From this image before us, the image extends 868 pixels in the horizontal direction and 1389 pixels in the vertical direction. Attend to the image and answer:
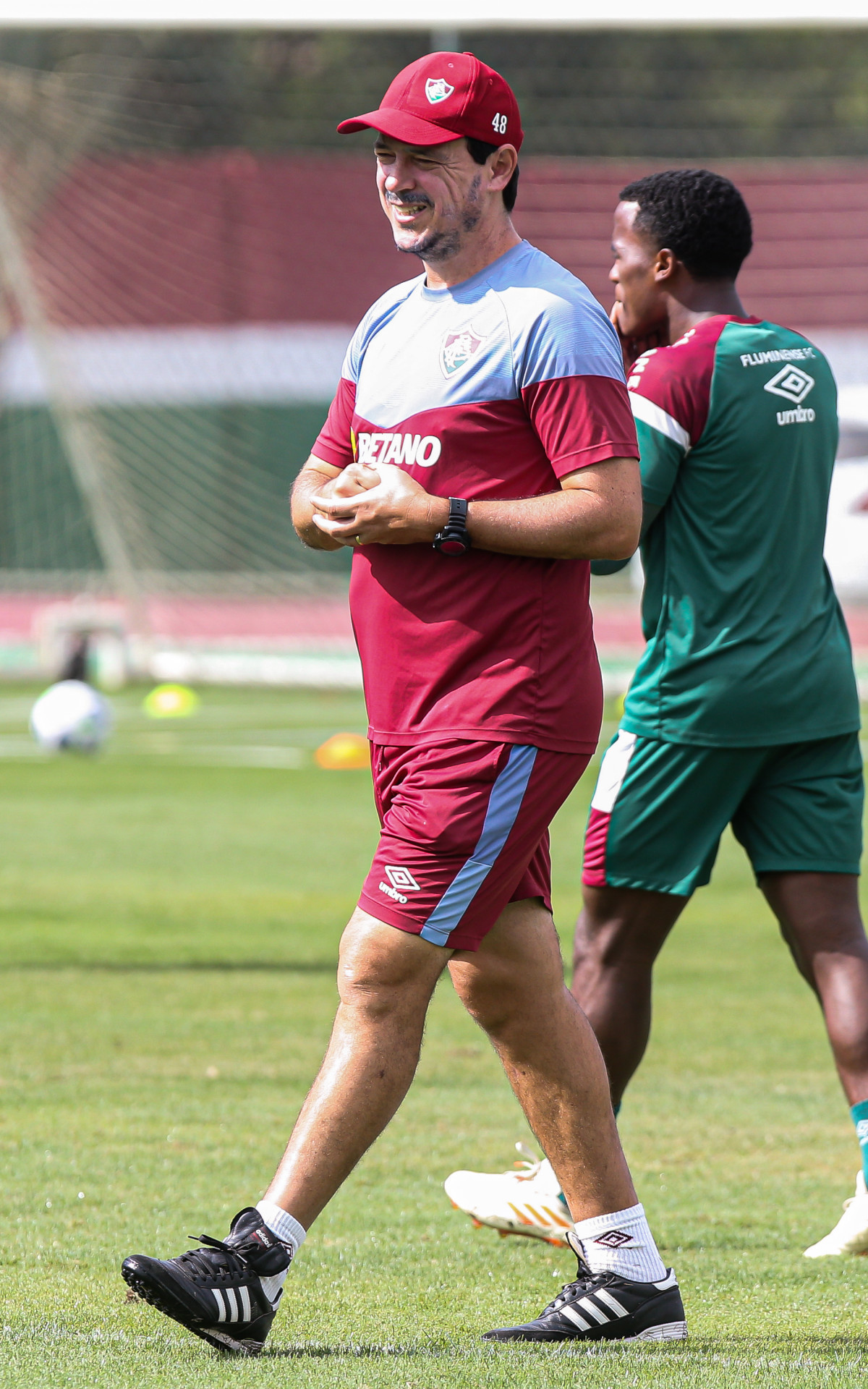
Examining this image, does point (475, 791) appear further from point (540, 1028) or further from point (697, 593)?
point (697, 593)

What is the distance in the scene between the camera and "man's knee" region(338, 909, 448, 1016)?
11.5 ft

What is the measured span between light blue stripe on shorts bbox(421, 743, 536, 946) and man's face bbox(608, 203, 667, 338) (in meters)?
1.60

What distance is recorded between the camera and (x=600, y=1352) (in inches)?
140

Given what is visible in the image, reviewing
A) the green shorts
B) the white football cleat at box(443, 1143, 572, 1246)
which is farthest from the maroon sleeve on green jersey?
the white football cleat at box(443, 1143, 572, 1246)

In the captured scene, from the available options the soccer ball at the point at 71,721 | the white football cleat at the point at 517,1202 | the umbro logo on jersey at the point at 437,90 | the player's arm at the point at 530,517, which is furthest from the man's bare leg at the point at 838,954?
the soccer ball at the point at 71,721

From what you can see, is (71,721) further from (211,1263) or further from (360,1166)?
(211,1263)

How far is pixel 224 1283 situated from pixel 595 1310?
72 centimetres

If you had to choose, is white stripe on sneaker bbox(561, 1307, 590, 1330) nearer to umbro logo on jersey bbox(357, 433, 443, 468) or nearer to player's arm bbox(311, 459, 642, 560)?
player's arm bbox(311, 459, 642, 560)

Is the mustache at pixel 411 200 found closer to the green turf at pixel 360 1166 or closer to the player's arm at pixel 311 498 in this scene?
the player's arm at pixel 311 498

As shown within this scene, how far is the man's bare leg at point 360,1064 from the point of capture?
3461 millimetres

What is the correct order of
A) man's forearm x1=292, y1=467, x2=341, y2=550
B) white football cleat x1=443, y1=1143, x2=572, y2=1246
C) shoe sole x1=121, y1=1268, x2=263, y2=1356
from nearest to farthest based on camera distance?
shoe sole x1=121, y1=1268, x2=263, y2=1356, man's forearm x1=292, y1=467, x2=341, y2=550, white football cleat x1=443, y1=1143, x2=572, y2=1246

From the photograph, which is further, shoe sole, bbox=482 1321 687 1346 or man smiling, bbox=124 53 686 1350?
→ shoe sole, bbox=482 1321 687 1346

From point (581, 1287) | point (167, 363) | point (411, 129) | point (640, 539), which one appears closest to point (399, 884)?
point (581, 1287)

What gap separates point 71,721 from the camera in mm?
17391
